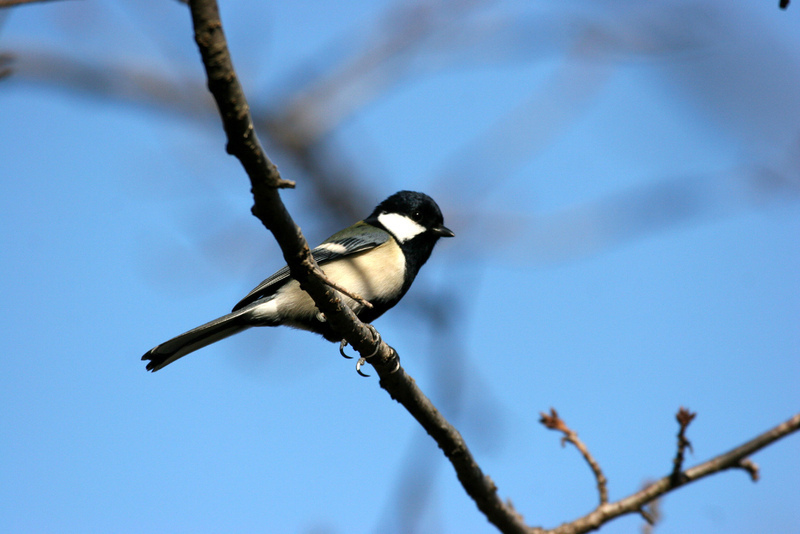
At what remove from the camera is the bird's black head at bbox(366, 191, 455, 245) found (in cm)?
516

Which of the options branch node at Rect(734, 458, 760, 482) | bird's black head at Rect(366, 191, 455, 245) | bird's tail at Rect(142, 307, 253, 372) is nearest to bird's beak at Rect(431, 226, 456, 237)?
bird's black head at Rect(366, 191, 455, 245)

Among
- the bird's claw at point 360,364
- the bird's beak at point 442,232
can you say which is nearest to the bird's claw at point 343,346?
the bird's claw at point 360,364

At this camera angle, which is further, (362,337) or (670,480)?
(362,337)

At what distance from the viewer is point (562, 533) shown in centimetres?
274

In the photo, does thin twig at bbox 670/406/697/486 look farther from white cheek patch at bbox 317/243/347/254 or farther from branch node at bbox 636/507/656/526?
white cheek patch at bbox 317/243/347/254

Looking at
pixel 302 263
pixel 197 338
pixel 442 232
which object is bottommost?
pixel 302 263

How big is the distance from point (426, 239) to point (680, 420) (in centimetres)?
298

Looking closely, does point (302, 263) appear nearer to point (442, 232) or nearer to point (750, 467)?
point (750, 467)

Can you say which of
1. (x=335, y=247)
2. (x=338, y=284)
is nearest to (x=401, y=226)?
(x=335, y=247)

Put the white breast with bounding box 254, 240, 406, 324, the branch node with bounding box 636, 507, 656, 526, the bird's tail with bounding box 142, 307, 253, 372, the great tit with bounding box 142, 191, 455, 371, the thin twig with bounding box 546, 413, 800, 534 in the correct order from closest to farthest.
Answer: the thin twig with bounding box 546, 413, 800, 534, the branch node with bounding box 636, 507, 656, 526, the bird's tail with bounding box 142, 307, 253, 372, the great tit with bounding box 142, 191, 455, 371, the white breast with bounding box 254, 240, 406, 324

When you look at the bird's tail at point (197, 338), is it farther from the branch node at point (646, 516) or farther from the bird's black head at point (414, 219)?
the branch node at point (646, 516)

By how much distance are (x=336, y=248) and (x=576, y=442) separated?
2.38m

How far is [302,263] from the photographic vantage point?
7.78 ft

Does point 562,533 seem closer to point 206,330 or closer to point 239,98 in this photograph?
point 239,98
